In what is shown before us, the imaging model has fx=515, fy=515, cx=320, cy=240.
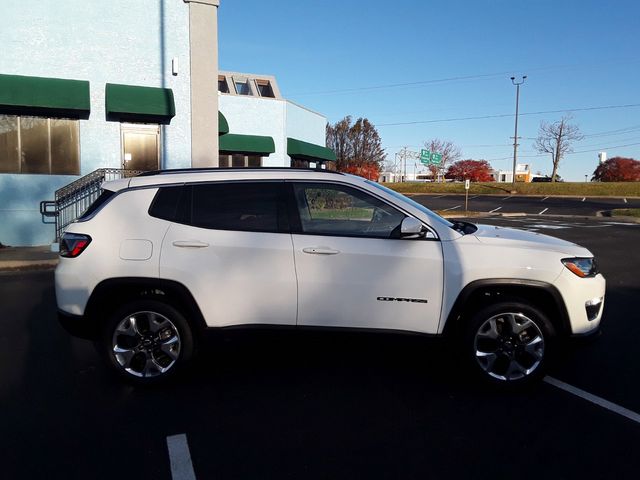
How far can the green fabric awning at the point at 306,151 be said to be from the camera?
22453mm

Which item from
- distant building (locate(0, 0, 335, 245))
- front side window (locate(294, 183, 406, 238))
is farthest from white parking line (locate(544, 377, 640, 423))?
distant building (locate(0, 0, 335, 245))

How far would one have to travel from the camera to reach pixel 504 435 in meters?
3.50

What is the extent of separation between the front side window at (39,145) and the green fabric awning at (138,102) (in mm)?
1232

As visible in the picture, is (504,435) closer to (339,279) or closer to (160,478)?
(339,279)

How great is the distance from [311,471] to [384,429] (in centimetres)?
72

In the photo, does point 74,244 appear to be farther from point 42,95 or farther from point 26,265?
point 42,95

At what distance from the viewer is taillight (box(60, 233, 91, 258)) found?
4188 mm

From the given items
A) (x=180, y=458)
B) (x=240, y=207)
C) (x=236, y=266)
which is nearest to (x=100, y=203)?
(x=240, y=207)

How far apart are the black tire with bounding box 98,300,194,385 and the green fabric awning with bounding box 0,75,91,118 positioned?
35.3ft

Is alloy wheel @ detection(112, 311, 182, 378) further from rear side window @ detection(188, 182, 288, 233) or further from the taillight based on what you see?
rear side window @ detection(188, 182, 288, 233)

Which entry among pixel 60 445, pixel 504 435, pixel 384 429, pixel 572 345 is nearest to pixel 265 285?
pixel 384 429

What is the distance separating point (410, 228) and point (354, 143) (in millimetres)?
51519

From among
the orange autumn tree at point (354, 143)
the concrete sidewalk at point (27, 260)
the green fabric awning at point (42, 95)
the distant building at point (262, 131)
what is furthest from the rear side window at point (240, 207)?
the orange autumn tree at point (354, 143)

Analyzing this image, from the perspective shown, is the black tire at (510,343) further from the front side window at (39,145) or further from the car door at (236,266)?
the front side window at (39,145)
